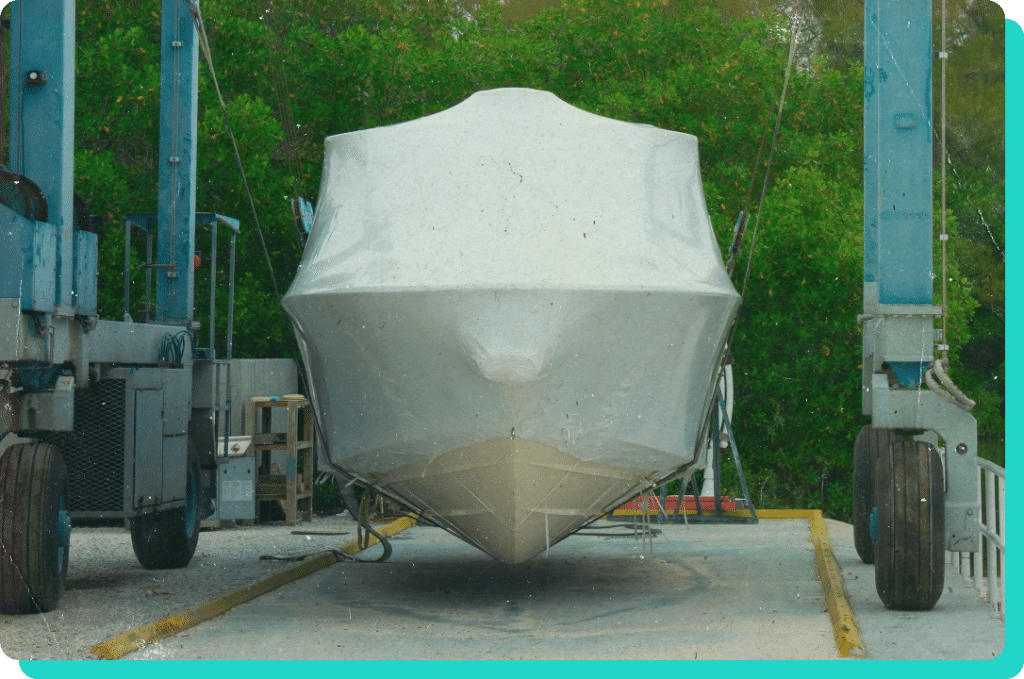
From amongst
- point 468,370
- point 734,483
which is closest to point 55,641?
point 468,370

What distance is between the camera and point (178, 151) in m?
11.8

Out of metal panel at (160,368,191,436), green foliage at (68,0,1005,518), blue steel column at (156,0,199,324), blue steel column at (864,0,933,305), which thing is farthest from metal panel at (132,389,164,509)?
green foliage at (68,0,1005,518)

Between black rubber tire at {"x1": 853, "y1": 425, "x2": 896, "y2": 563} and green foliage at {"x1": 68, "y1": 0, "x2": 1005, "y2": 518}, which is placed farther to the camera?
green foliage at {"x1": 68, "y1": 0, "x2": 1005, "y2": 518}

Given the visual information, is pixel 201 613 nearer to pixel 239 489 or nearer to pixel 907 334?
pixel 907 334

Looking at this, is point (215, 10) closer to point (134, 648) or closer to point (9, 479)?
point (9, 479)

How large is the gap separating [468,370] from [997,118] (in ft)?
61.1

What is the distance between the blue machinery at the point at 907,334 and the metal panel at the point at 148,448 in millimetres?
4707

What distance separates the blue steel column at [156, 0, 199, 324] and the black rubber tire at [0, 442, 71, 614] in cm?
367

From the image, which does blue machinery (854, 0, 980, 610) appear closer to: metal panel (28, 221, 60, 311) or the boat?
the boat

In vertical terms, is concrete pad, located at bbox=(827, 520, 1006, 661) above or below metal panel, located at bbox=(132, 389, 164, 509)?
below

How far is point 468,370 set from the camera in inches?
280

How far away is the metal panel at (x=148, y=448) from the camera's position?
9.32 m

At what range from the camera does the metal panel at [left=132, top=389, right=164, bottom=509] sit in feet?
30.6

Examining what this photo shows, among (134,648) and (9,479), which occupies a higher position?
(9,479)
